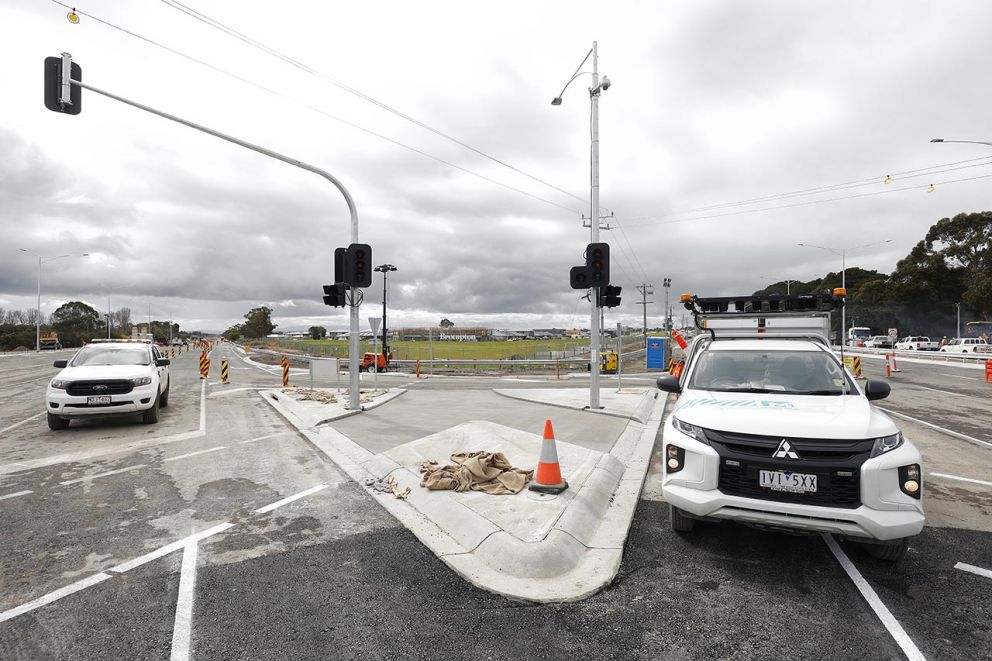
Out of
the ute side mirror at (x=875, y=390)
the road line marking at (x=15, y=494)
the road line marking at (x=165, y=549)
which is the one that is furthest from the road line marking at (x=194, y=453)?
the ute side mirror at (x=875, y=390)

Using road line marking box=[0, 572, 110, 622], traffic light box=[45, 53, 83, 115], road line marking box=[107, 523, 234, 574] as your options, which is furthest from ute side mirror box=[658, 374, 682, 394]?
traffic light box=[45, 53, 83, 115]

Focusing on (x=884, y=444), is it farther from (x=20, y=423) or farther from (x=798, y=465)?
(x=20, y=423)

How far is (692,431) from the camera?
4188mm

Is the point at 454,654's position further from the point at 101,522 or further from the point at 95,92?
the point at 95,92

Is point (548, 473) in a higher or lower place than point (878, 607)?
higher

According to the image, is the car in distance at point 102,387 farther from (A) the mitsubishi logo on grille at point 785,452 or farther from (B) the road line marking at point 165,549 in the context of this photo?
(A) the mitsubishi logo on grille at point 785,452

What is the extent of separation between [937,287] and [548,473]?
83017 mm

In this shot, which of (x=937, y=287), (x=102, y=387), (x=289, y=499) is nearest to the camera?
(x=289, y=499)

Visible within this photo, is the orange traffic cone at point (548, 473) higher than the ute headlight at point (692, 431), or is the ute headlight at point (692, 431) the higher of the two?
the ute headlight at point (692, 431)

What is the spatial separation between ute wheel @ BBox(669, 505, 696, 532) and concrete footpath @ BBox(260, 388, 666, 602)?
46 cm

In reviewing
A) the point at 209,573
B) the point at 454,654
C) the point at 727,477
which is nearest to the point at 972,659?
the point at 727,477

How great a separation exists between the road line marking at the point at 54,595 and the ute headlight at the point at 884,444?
19.5ft

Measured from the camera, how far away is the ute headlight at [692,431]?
4.07 m

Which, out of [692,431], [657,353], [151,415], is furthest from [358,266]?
[657,353]
